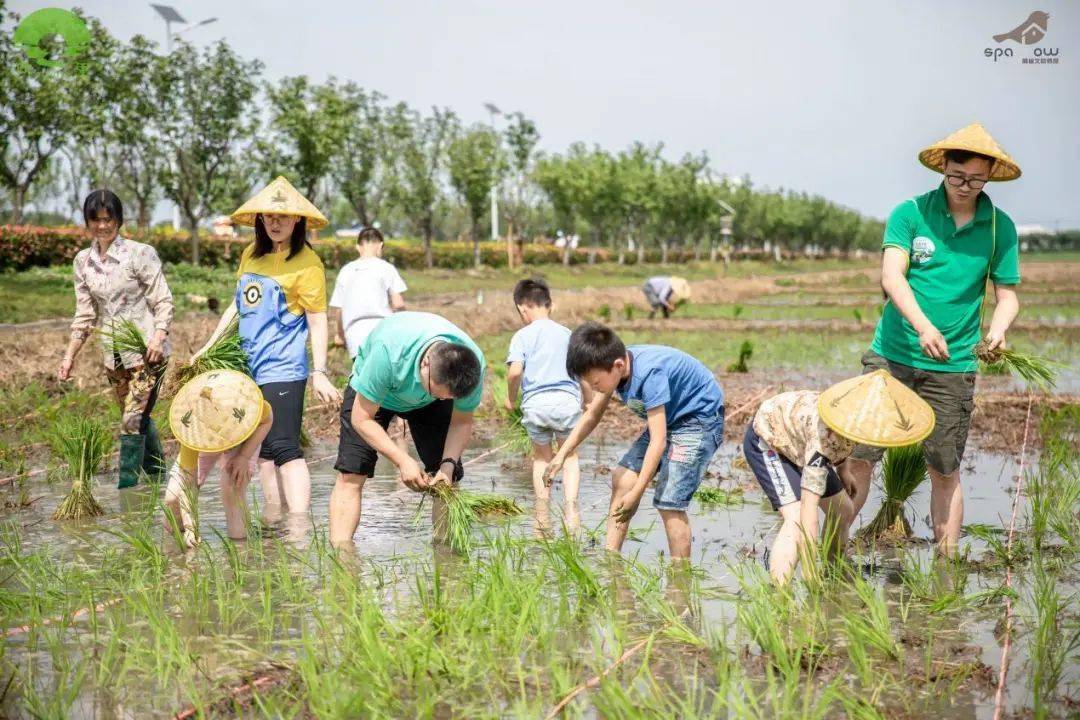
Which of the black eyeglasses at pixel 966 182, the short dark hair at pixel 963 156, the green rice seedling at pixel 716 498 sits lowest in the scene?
the green rice seedling at pixel 716 498

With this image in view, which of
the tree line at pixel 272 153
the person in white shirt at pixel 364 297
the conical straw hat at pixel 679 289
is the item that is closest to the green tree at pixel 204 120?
the tree line at pixel 272 153

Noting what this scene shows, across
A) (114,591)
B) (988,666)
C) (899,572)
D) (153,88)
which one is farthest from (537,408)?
(153,88)

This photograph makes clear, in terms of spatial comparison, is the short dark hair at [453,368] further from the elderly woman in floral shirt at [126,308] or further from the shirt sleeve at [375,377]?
the elderly woman in floral shirt at [126,308]

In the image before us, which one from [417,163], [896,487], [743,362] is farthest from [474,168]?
[896,487]

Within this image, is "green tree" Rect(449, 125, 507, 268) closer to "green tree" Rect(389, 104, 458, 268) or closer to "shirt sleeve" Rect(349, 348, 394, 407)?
"green tree" Rect(389, 104, 458, 268)

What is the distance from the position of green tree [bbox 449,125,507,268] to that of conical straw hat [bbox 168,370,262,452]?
3503 cm

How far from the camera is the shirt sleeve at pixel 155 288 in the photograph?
6.16 metres

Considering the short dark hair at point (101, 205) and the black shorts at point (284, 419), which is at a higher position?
the short dark hair at point (101, 205)

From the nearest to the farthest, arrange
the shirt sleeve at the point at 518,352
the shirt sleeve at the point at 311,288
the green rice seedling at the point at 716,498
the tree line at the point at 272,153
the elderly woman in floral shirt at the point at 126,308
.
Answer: the shirt sleeve at the point at 311,288 < the elderly woman in floral shirt at the point at 126,308 < the shirt sleeve at the point at 518,352 < the green rice seedling at the point at 716,498 < the tree line at the point at 272,153

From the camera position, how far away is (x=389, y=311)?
7.39 m

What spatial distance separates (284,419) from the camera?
18.1ft

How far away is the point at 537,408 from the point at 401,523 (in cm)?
92

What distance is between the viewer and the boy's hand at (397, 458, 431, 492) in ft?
14.8

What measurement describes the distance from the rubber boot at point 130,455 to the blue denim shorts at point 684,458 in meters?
2.98
